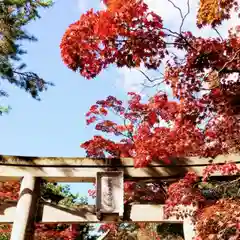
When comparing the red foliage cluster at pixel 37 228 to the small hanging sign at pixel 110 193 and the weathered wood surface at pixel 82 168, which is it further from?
the small hanging sign at pixel 110 193

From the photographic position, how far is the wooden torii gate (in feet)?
22.0

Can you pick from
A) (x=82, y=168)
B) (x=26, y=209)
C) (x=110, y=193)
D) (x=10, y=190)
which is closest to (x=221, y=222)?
(x=110, y=193)

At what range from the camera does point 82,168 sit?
7.12 m

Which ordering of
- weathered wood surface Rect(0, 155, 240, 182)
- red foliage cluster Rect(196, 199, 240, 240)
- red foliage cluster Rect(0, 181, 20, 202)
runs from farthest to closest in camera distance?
red foliage cluster Rect(0, 181, 20, 202) < weathered wood surface Rect(0, 155, 240, 182) < red foliage cluster Rect(196, 199, 240, 240)

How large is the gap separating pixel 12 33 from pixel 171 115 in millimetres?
6552

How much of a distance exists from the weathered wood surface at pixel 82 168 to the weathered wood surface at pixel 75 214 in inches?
23.0

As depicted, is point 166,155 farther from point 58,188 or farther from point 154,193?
point 58,188

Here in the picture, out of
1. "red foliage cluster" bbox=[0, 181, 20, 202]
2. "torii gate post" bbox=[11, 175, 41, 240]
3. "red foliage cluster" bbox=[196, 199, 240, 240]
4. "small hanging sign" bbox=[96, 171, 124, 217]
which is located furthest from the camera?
"red foliage cluster" bbox=[0, 181, 20, 202]

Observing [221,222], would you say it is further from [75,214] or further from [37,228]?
[37,228]

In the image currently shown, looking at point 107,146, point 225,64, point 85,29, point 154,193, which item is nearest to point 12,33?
point 107,146

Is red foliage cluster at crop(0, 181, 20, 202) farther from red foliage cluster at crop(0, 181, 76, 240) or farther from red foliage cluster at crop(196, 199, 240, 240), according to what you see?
red foliage cluster at crop(196, 199, 240, 240)

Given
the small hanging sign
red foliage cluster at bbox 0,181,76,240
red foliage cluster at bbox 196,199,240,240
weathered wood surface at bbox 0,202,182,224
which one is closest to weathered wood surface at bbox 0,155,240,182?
the small hanging sign

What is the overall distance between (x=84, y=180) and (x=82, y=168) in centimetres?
26

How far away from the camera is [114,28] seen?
6.42 metres
